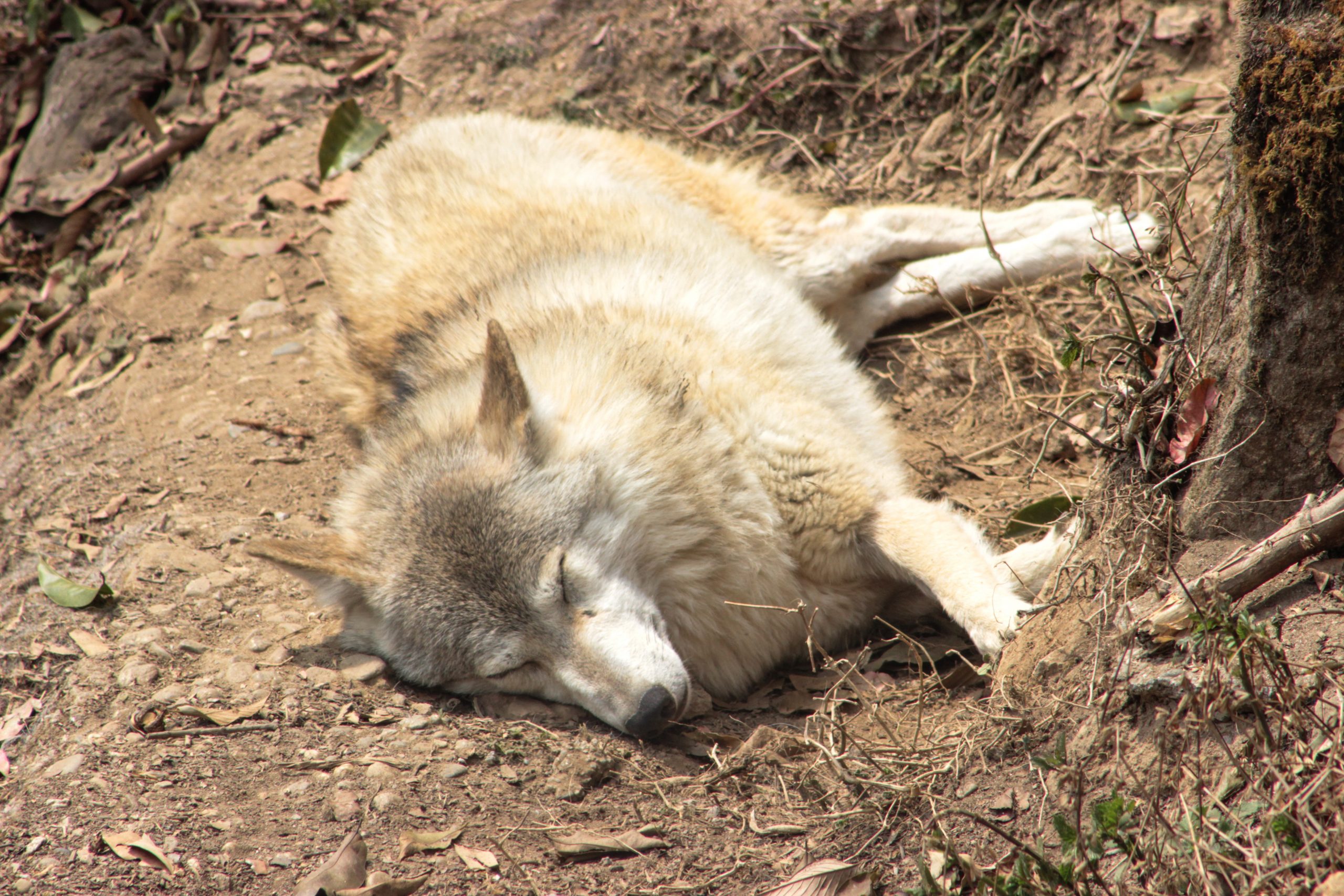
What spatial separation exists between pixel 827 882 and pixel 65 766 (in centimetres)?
205

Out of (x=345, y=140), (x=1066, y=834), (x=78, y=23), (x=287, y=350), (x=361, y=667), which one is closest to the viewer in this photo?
(x=1066, y=834)

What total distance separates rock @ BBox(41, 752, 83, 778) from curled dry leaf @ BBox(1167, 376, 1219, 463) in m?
2.95

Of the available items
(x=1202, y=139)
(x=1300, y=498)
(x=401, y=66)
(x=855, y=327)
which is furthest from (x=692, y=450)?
(x=401, y=66)

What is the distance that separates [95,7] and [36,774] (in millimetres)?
5802

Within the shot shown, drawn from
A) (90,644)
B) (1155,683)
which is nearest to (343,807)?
(90,644)

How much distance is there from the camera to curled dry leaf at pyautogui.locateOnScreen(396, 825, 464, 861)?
85.6 inches

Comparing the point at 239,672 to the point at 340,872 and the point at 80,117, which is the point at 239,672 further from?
the point at 80,117

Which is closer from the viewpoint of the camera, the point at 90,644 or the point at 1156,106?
the point at 90,644

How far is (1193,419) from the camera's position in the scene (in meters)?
2.12

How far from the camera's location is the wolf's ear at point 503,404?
107 inches

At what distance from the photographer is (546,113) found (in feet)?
18.5

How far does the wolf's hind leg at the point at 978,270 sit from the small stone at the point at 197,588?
2946 mm

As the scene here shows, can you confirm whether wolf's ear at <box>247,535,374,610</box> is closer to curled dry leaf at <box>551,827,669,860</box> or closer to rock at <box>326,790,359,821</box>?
rock at <box>326,790,359,821</box>

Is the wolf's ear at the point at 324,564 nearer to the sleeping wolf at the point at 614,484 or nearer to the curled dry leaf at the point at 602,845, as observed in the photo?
the sleeping wolf at the point at 614,484
